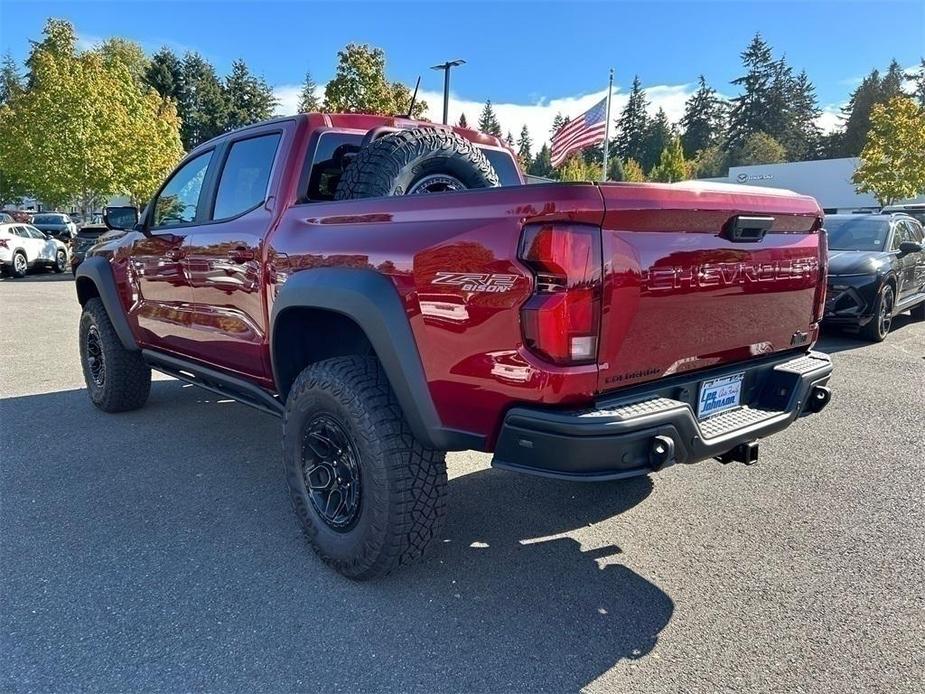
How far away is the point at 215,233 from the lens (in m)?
3.50

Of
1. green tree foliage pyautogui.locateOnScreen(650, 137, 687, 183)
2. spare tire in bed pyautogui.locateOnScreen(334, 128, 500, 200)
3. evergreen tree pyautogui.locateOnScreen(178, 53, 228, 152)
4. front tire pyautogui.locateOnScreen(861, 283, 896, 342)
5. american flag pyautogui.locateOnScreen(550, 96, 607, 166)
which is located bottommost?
front tire pyautogui.locateOnScreen(861, 283, 896, 342)

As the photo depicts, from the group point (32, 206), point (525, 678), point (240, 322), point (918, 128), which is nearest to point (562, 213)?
point (525, 678)

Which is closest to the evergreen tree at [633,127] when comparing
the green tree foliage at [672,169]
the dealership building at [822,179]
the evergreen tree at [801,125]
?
the evergreen tree at [801,125]

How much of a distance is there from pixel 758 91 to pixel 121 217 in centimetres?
8653

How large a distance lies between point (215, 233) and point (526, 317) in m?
2.25

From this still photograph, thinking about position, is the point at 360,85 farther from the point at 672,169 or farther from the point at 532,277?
the point at 672,169

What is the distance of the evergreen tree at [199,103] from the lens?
53781 mm

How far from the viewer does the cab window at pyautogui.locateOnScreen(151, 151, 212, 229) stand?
3996mm

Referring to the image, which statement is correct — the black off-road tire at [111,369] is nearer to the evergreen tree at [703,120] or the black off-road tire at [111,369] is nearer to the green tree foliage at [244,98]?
the green tree foliage at [244,98]

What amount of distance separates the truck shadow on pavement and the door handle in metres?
1.33

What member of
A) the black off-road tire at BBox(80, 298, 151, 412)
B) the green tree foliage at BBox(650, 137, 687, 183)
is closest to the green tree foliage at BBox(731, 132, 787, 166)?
the green tree foliage at BBox(650, 137, 687, 183)

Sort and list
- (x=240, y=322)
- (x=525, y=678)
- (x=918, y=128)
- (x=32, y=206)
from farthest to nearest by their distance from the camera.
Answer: (x=32, y=206) → (x=918, y=128) → (x=240, y=322) → (x=525, y=678)

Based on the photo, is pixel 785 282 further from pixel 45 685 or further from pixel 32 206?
pixel 32 206

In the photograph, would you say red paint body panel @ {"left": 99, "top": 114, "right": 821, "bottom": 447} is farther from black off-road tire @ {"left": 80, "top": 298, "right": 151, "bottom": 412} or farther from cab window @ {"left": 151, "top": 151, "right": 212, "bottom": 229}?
black off-road tire @ {"left": 80, "top": 298, "right": 151, "bottom": 412}
